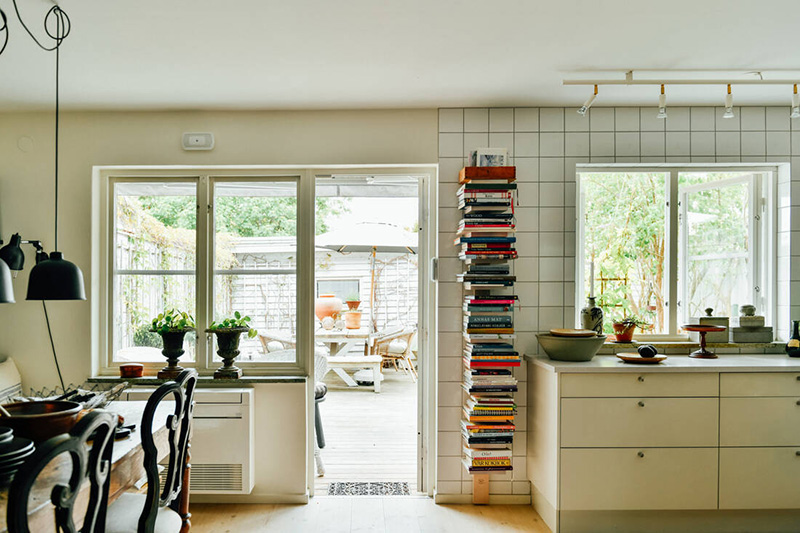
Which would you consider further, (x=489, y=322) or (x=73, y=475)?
(x=489, y=322)

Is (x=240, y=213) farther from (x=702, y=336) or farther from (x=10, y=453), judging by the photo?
(x=702, y=336)

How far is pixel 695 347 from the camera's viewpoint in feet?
10.9

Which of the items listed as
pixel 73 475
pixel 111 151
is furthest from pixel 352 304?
pixel 73 475

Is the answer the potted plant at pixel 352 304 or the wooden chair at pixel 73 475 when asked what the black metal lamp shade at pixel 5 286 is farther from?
the potted plant at pixel 352 304

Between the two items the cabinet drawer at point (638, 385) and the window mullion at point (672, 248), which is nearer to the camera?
the cabinet drawer at point (638, 385)

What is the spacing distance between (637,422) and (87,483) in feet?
8.22

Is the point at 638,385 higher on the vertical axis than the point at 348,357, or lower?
higher

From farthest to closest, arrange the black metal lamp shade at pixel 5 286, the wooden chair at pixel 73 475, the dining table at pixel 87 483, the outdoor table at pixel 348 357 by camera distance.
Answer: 1. the outdoor table at pixel 348 357
2. the black metal lamp shade at pixel 5 286
3. the dining table at pixel 87 483
4. the wooden chair at pixel 73 475

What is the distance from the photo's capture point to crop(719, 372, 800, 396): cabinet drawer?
9.26 ft

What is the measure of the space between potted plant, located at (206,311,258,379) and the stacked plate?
5.58 ft

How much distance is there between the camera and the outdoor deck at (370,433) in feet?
12.6

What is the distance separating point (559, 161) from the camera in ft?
10.9

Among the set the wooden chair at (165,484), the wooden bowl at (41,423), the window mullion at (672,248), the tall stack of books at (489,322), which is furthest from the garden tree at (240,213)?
the window mullion at (672,248)

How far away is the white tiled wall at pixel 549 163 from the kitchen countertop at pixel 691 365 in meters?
0.39
